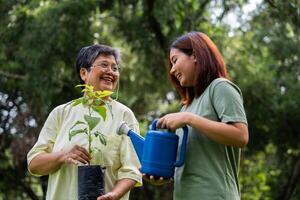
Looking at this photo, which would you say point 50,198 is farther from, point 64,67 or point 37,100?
point 37,100

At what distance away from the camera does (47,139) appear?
2574mm

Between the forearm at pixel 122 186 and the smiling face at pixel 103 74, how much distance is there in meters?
0.39

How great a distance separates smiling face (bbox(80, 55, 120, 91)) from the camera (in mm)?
2627

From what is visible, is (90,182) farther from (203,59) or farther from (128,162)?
(203,59)

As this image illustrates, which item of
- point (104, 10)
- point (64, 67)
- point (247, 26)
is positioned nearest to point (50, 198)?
point (64, 67)

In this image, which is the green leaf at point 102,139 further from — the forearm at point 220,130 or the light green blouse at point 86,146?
the forearm at point 220,130

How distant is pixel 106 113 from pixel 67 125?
164 mm

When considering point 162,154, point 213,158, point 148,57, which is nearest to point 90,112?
point 162,154

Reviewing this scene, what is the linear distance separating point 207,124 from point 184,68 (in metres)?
0.26

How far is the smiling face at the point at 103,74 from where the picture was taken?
2.63 meters

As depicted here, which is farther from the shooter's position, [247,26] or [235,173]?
[247,26]

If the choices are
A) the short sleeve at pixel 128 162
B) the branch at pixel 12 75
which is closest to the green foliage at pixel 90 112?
the short sleeve at pixel 128 162

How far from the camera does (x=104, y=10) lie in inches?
321

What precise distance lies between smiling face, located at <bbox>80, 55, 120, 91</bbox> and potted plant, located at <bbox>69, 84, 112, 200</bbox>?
103 mm
